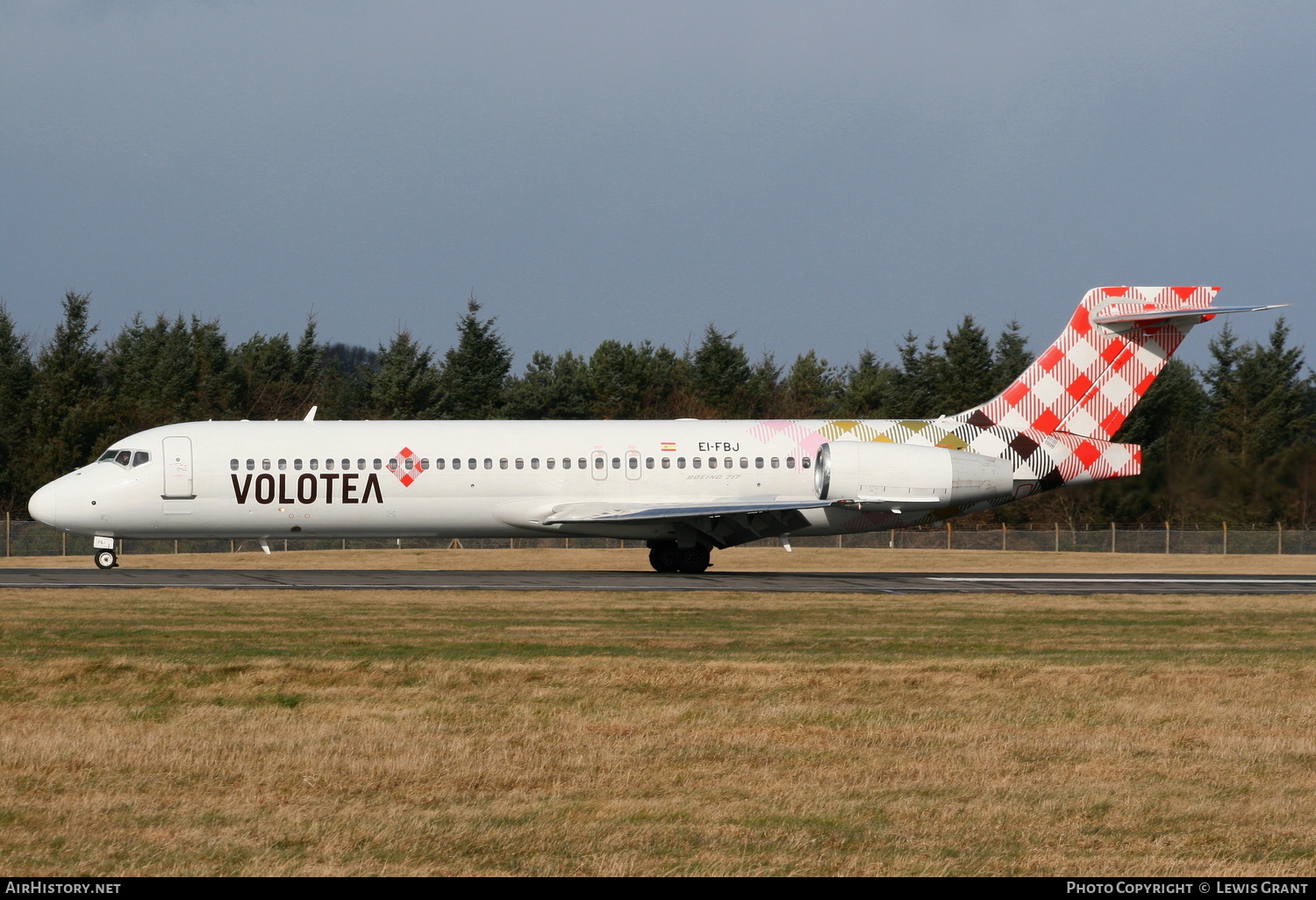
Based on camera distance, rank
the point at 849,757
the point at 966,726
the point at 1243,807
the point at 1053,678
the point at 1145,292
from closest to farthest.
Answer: the point at 1243,807 < the point at 849,757 < the point at 966,726 < the point at 1053,678 < the point at 1145,292

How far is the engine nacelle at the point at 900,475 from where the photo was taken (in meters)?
34.9

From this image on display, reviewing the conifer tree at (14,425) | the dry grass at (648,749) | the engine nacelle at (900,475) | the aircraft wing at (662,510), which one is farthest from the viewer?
the conifer tree at (14,425)

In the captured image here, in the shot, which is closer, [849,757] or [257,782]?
[257,782]

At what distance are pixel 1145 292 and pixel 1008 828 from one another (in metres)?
30.8

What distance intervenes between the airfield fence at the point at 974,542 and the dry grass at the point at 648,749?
29.3m

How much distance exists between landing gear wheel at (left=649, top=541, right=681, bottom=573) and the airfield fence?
42.1ft

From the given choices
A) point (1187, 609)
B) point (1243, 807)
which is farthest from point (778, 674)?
point (1187, 609)

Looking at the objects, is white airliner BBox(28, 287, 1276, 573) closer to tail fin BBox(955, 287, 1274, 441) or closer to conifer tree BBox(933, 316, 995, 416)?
tail fin BBox(955, 287, 1274, 441)

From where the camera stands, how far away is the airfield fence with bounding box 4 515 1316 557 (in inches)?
1980

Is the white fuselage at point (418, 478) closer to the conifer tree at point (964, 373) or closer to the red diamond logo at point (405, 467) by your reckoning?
the red diamond logo at point (405, 467)

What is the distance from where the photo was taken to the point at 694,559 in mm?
35719

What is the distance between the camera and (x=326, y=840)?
923cm

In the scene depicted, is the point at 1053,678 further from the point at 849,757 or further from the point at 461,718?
the point at 461,718

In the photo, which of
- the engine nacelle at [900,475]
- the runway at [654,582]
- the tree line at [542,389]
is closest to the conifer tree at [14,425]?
the tree line at [542,389]
